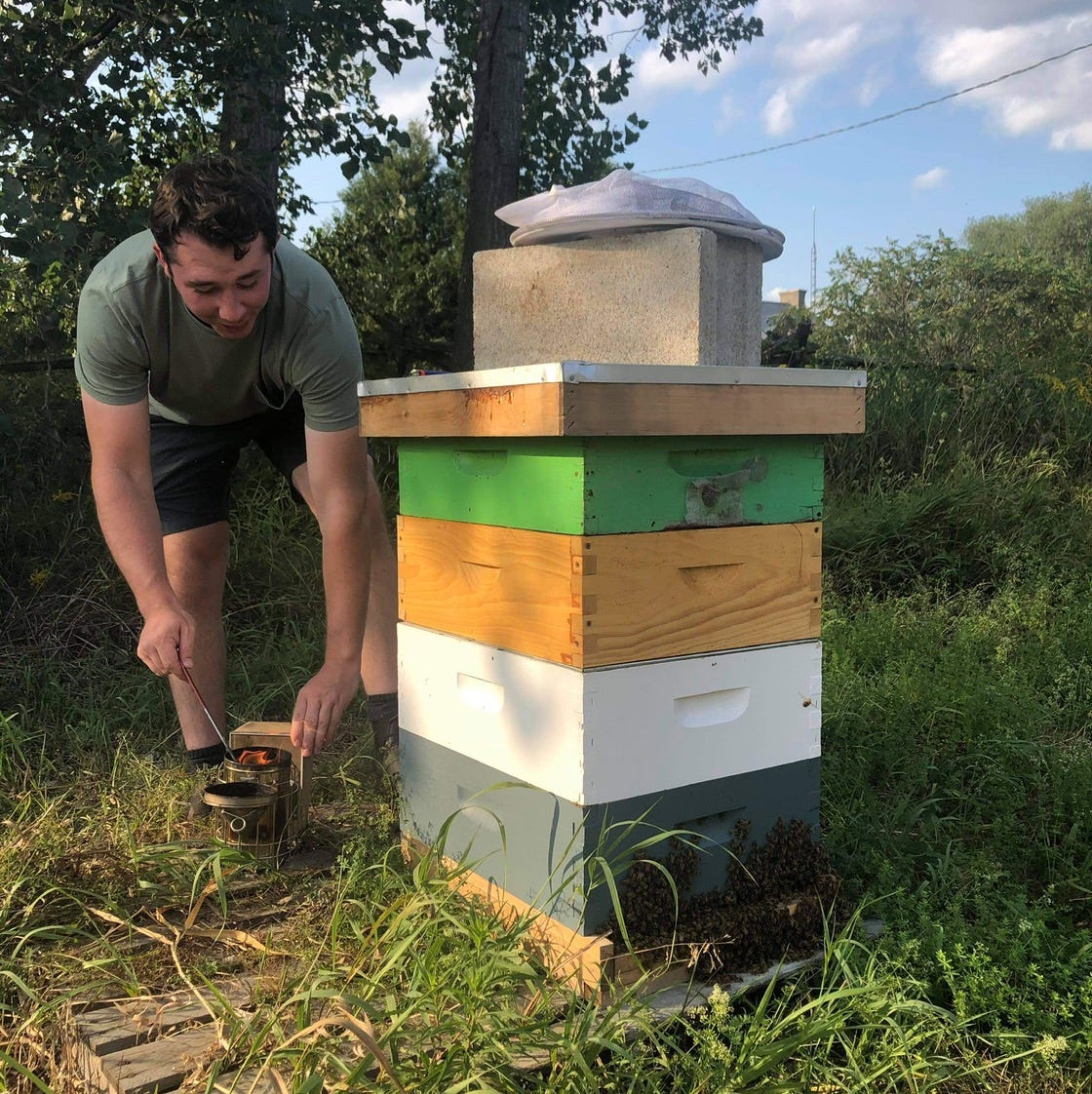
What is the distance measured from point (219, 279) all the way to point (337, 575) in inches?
26.1

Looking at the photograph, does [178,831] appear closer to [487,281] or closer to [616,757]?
[616,757]

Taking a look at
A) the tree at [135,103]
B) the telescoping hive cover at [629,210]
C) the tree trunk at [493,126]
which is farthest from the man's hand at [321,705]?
the tree trunk at [493,126]

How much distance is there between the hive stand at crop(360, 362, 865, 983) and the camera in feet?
5.50

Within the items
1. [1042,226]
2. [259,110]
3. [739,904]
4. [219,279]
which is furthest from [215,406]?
[1042,226]

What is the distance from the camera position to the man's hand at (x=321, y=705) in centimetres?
215

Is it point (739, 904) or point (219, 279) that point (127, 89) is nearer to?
point (219, 279)

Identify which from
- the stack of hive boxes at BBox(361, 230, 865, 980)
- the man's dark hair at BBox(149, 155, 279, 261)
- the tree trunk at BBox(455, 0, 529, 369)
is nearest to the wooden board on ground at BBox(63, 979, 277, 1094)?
the stack of hive boxes at BBox(361, 230, 865, 980)

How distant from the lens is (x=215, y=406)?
8.61 feet

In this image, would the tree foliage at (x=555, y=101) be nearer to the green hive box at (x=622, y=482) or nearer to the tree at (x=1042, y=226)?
the green hive box at (x=622, y=482)

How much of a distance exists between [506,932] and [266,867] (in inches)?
24.5

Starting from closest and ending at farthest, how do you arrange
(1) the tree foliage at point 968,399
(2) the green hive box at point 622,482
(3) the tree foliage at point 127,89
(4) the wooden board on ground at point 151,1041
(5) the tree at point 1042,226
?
(4) the wooden board on ground at point 151,1041
(2) the green hive box at point 622,482
(3) the tree foliage at point 127,89
(1) the tree foliage at point 968,399
(5) the tree at point 1042,226

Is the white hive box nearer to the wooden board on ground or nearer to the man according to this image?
the man

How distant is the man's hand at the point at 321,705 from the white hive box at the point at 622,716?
21cm

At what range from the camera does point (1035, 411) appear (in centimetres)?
604
